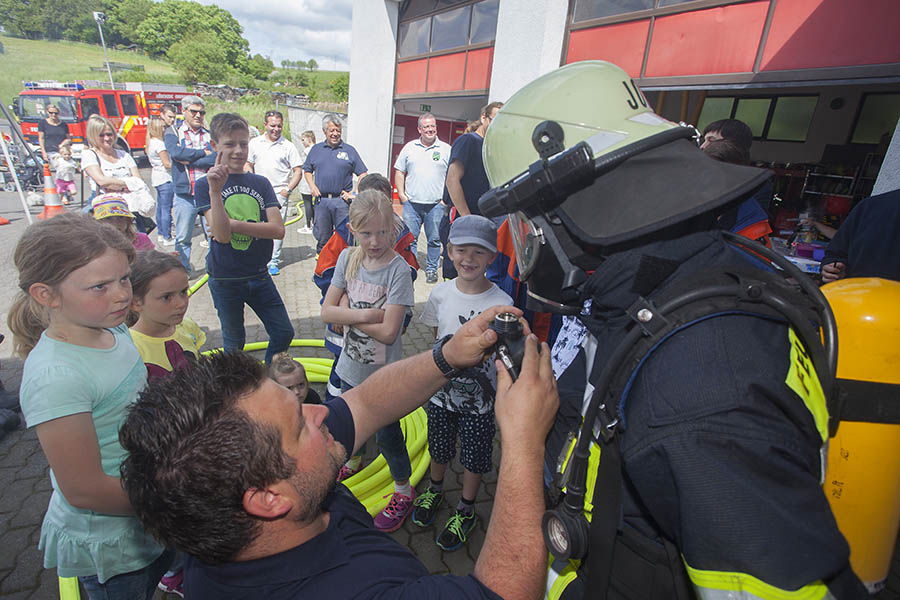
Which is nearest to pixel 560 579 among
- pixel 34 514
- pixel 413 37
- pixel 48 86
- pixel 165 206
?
pixel 34 514

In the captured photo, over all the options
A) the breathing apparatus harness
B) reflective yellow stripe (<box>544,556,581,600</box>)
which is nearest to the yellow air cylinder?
the breathing apparatus harness

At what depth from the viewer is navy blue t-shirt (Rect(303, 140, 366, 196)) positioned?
6488 mm

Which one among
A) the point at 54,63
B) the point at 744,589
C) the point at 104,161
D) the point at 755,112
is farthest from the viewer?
the point at 54,63

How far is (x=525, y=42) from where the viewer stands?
8055 millimetres

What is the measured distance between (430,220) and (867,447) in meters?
6.65

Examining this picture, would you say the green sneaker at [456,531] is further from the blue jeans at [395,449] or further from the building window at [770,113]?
the building window at [770,113]

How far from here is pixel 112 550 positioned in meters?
1.71

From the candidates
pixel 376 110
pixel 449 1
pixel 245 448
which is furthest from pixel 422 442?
pixel 376 110

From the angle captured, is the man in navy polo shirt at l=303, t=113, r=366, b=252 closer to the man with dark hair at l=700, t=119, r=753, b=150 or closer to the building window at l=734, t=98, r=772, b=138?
the man with dark hair at l=700, t=119, r=753, b=150

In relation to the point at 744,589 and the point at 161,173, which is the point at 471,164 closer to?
the point at 744,589

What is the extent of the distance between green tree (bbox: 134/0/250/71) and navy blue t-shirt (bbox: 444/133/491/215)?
306 ft

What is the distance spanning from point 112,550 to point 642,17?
854 cm

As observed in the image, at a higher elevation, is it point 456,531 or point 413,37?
point 413,37

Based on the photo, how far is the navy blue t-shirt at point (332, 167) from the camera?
21.3 ft
